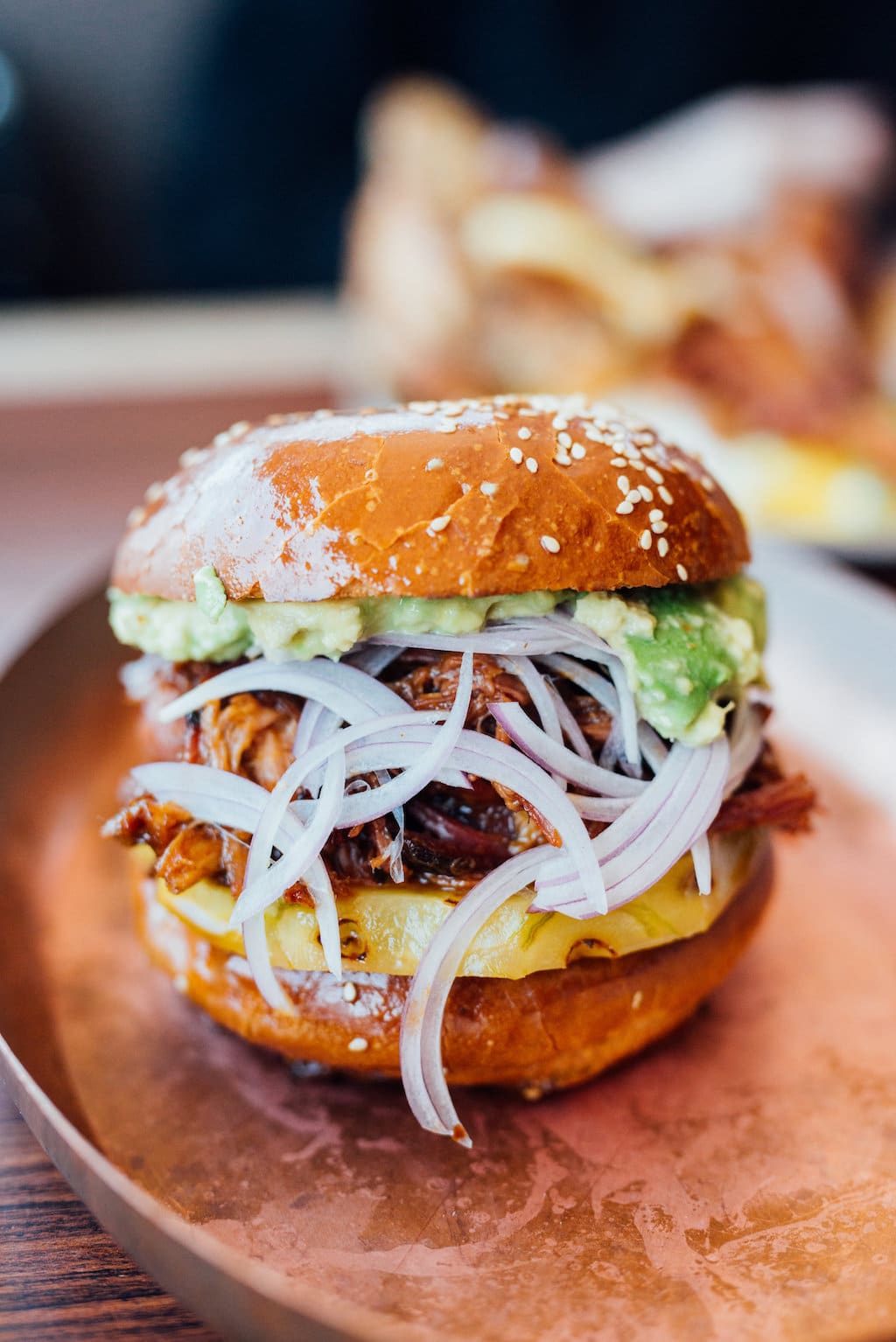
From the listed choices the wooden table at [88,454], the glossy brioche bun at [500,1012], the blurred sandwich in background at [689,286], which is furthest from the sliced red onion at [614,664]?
the blurred sandwich in background at [689,286]

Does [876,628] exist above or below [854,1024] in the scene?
above

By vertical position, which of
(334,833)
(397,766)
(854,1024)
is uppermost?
(397,766)

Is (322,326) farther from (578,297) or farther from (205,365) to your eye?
(578,297)

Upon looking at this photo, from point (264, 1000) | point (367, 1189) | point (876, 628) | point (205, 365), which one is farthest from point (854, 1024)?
point (205, 365)

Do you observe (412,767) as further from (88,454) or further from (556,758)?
(88,454)

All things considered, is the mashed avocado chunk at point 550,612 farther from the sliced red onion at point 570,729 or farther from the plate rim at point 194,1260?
the plate rim at point 194,1260

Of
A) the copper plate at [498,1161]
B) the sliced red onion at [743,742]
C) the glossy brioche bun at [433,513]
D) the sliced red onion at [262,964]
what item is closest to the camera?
the copper plate at [498,1161]

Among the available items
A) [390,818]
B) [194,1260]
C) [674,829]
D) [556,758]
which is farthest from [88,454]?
[194,1260]

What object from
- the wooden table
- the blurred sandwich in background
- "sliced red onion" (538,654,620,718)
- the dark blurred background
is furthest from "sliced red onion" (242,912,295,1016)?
the dark blurred background

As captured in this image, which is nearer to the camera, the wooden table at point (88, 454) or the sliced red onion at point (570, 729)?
the wooden table at point (88, 454)
